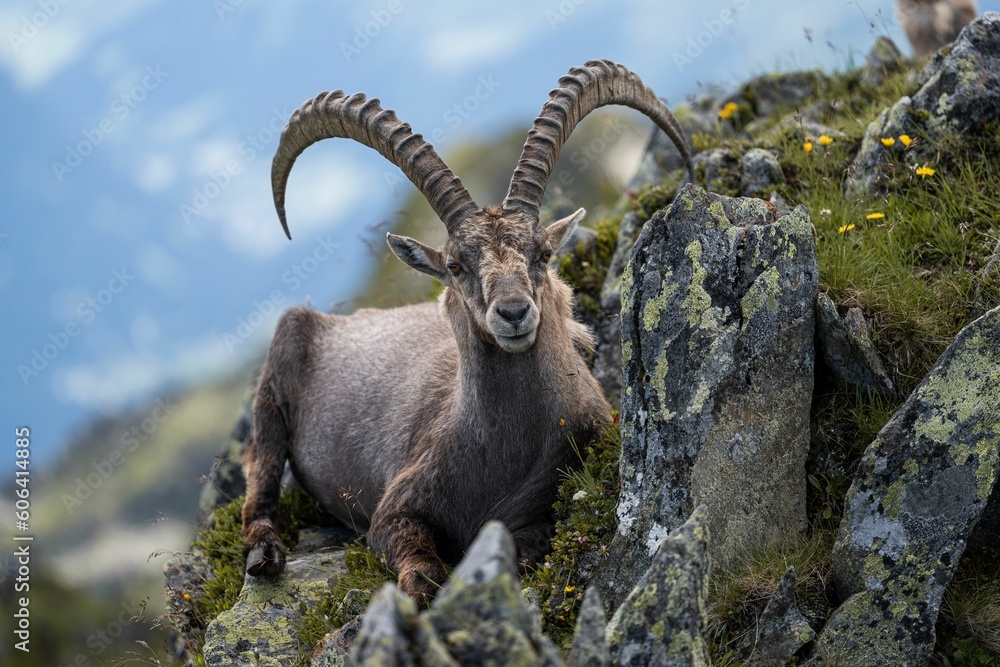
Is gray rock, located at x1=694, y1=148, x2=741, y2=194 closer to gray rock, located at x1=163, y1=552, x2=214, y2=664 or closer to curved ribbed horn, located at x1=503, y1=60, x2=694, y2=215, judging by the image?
curved ribbed horn, located at x1=503, y1=60, x2=694, y2=215

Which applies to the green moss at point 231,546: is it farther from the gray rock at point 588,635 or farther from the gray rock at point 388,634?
the gray rock at point 388,634

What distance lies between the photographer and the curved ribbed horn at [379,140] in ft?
26.7

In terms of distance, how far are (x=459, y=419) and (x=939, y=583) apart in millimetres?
4078

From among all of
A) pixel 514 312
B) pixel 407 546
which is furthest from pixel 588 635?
pixel 407 546

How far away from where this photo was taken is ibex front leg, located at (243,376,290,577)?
29.4 ft

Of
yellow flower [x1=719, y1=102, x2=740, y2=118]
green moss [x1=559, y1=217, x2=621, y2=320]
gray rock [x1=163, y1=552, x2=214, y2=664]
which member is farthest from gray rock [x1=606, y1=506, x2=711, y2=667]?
yellow flower [x1=719, y1=102, x2=740, y2=118]

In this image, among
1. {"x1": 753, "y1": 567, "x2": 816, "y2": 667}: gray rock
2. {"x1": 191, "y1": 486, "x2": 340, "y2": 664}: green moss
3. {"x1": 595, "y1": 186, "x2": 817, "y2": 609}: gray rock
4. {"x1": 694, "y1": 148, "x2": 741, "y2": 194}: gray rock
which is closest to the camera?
{"x1": 753, "y1": 567, "x2": 816, "y2": 667}: gray rock

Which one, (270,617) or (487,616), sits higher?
(487,616)

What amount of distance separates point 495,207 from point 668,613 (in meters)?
4.14

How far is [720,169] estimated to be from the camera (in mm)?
10977

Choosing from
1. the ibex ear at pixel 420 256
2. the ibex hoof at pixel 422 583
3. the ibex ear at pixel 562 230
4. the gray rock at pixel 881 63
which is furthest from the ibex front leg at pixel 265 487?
the gray rock at pixel 881 63

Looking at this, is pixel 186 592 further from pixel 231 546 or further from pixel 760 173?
pixel 760 173

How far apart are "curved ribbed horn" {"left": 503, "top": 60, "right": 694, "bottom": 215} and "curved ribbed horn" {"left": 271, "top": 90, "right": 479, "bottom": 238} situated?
0.49m

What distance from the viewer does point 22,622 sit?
21.4 m
